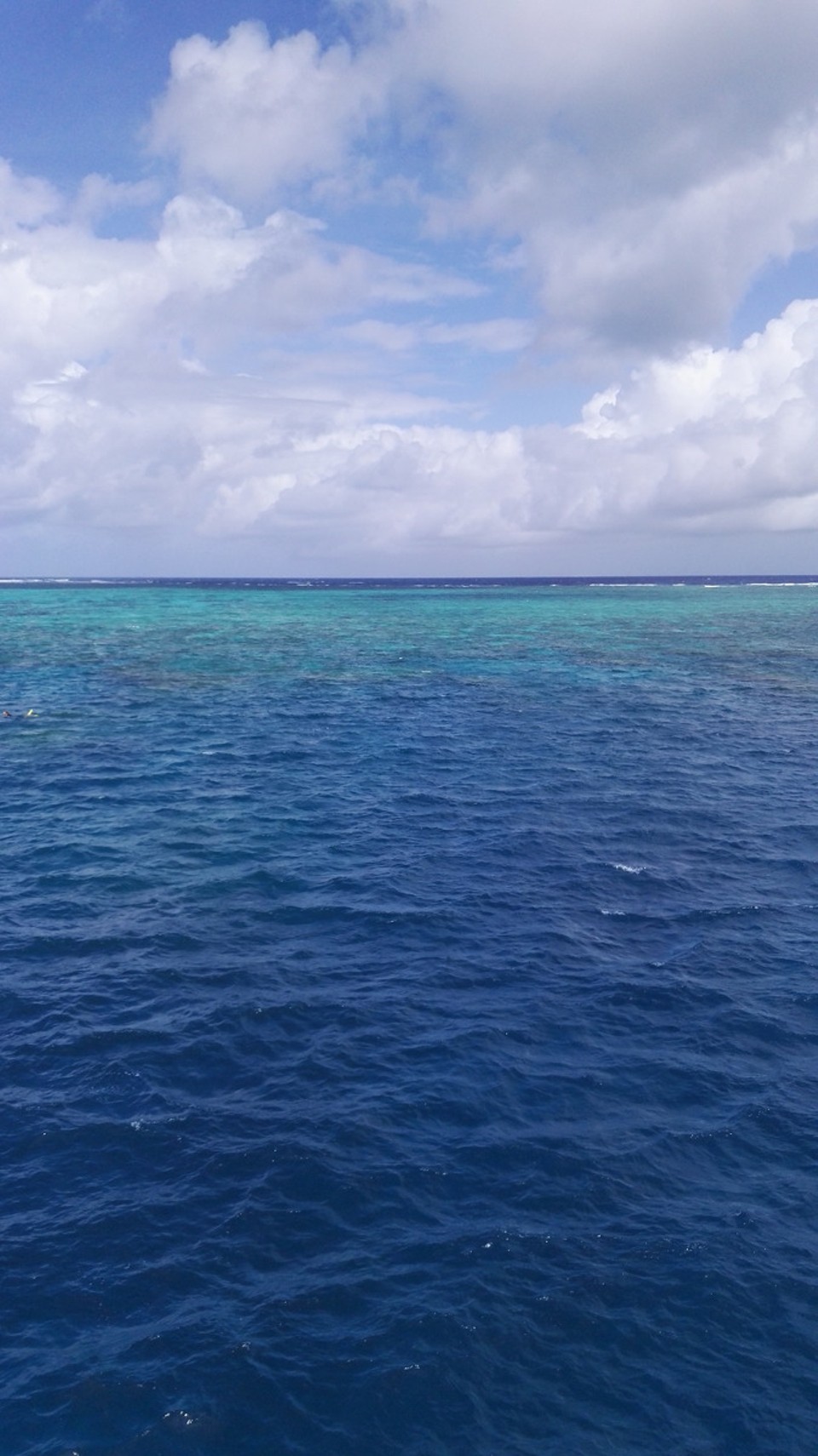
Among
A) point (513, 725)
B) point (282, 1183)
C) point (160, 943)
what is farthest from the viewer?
point (513, 725)

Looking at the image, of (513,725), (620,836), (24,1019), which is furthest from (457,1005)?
(513,725)

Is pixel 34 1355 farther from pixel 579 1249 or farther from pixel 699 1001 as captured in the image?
pixel 699 1001

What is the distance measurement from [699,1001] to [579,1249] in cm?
1424

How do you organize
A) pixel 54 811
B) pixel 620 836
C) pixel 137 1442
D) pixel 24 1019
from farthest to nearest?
pixel 54 811, pixel 620 836, pixel 24 1019, pixel 137 1442

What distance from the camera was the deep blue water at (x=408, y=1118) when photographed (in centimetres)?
→ 2031

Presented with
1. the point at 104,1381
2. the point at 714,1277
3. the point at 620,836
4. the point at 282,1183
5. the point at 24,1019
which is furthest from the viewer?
the point at 620,836

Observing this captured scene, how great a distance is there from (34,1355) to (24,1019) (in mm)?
14606

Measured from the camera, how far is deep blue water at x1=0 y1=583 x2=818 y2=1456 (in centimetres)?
2031

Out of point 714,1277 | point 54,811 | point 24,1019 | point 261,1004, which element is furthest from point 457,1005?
point 54,811

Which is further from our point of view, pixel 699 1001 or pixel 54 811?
pixel 54 811

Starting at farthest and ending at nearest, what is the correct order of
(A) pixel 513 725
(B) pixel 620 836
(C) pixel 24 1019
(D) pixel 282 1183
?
(A) pixel 513 725 → (B) pixel 620 836 → (C) pixel 24 1019 → (D) pixel 282 1183

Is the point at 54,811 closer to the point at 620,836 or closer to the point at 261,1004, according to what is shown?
the point at 261,1004

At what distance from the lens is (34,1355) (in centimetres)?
2084

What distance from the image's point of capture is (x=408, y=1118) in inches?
1133
